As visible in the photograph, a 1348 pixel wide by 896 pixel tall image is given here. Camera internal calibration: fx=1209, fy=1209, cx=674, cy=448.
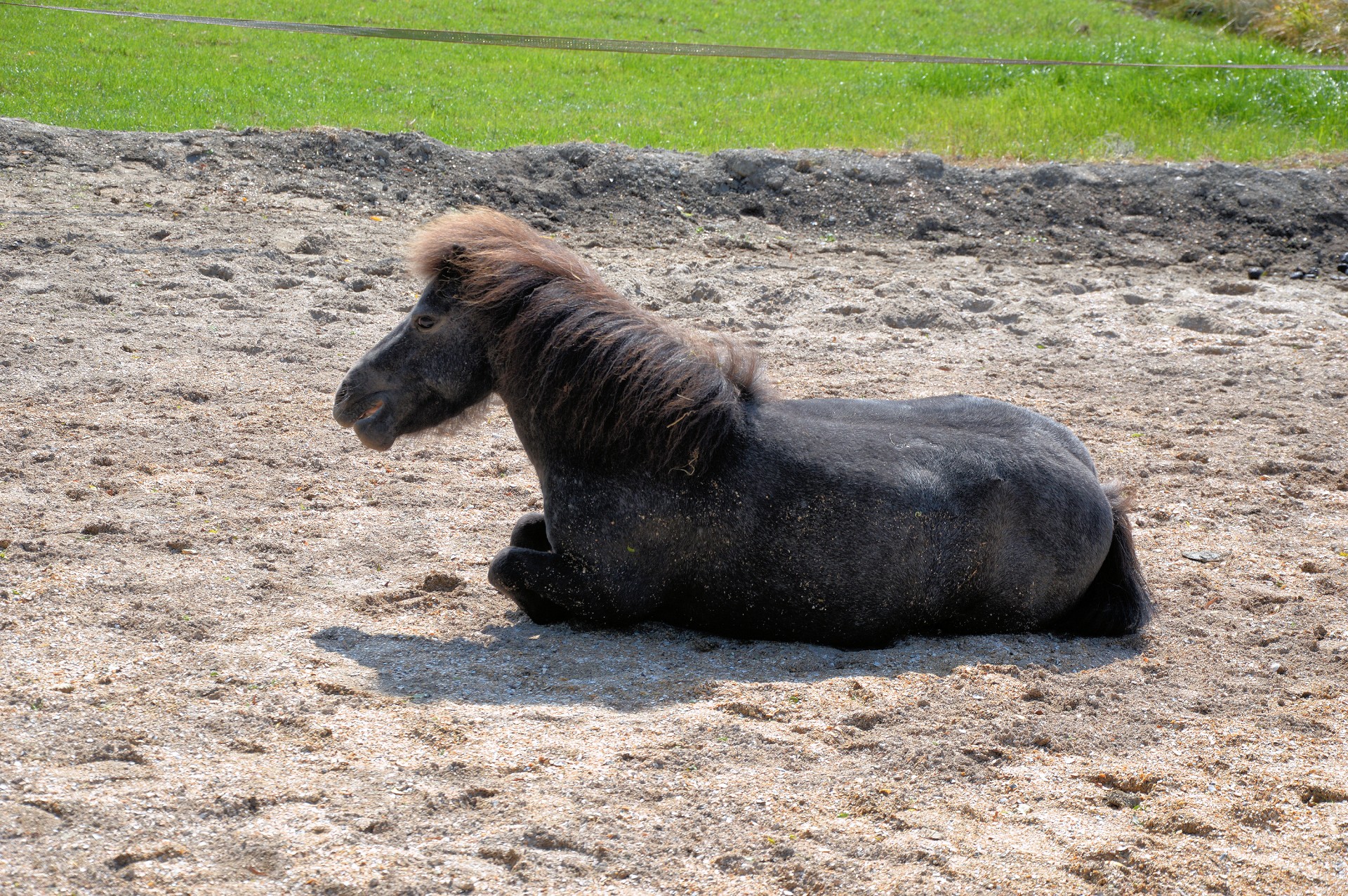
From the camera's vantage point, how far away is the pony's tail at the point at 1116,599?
4477 millimetres

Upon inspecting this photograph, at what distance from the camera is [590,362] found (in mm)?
4254

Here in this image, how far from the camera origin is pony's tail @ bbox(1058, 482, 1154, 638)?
4.48 meters

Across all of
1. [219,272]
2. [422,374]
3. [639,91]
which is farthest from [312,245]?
[639,91]

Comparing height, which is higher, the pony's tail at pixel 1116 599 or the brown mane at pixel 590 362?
the brown mane at pixel 590 362

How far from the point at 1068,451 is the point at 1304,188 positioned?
825 cm

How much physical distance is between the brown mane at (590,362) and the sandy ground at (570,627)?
0.72m

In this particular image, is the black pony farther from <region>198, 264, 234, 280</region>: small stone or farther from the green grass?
the green grass

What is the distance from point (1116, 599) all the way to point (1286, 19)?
72.8 feet

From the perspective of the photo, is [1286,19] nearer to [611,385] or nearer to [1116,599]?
[1116,599]

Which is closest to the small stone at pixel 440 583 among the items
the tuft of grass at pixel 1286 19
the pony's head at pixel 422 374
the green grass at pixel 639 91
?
the pony's head at pixel 422 374

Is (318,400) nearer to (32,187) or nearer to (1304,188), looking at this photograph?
(32,187)

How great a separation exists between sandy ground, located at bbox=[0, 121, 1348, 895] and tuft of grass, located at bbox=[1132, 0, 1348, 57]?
13556 mm

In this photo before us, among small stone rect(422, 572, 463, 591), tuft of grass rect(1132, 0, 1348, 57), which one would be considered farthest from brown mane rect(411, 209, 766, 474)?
tuft of grass rect(1132, 0, 1348, 57)

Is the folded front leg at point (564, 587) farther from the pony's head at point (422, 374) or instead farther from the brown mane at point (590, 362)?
the pony's head at point (422, 374)
